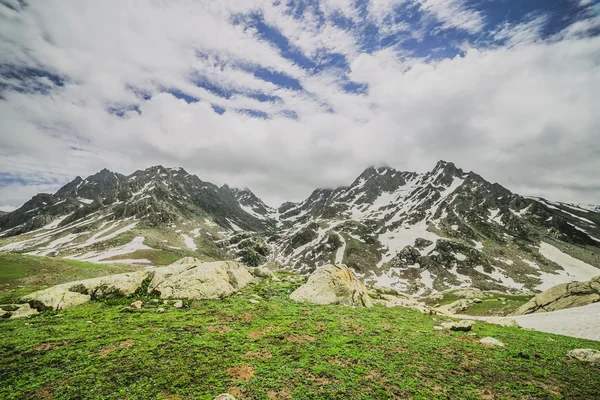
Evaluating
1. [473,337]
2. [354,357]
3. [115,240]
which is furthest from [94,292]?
[115,240]

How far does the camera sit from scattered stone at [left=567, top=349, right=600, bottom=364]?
15742mm

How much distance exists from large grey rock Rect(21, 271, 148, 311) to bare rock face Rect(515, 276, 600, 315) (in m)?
55.4

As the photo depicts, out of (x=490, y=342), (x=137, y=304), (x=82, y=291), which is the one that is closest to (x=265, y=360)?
(x=137, y=304)

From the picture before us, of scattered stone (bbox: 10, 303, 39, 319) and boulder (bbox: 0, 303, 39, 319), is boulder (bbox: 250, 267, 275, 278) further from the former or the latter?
boulder (bbox: 0, 303, 39, 319)

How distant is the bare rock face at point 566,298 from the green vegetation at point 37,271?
70591 mm

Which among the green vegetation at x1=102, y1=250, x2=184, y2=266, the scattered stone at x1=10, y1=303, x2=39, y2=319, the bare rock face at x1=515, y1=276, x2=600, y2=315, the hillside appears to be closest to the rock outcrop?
the scattered stone at x1=10, y1=303, x2=39, y2=319

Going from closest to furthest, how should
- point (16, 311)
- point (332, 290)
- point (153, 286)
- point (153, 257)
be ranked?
point (16, 311) < point (153, 286) < point (332, 290) < point (153, 257)

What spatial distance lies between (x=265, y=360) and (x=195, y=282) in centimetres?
1605

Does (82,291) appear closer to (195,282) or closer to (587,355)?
(195,282)

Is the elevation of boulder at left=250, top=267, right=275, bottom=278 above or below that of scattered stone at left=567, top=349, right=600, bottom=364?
above

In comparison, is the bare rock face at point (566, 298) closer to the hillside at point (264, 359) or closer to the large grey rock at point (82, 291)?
the hillside at point (264, 359)

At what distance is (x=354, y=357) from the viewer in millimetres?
15484

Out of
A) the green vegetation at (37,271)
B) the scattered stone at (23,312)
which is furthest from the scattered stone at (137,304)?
the green vegetation at (37,271)

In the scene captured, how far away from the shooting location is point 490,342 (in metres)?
18.9
